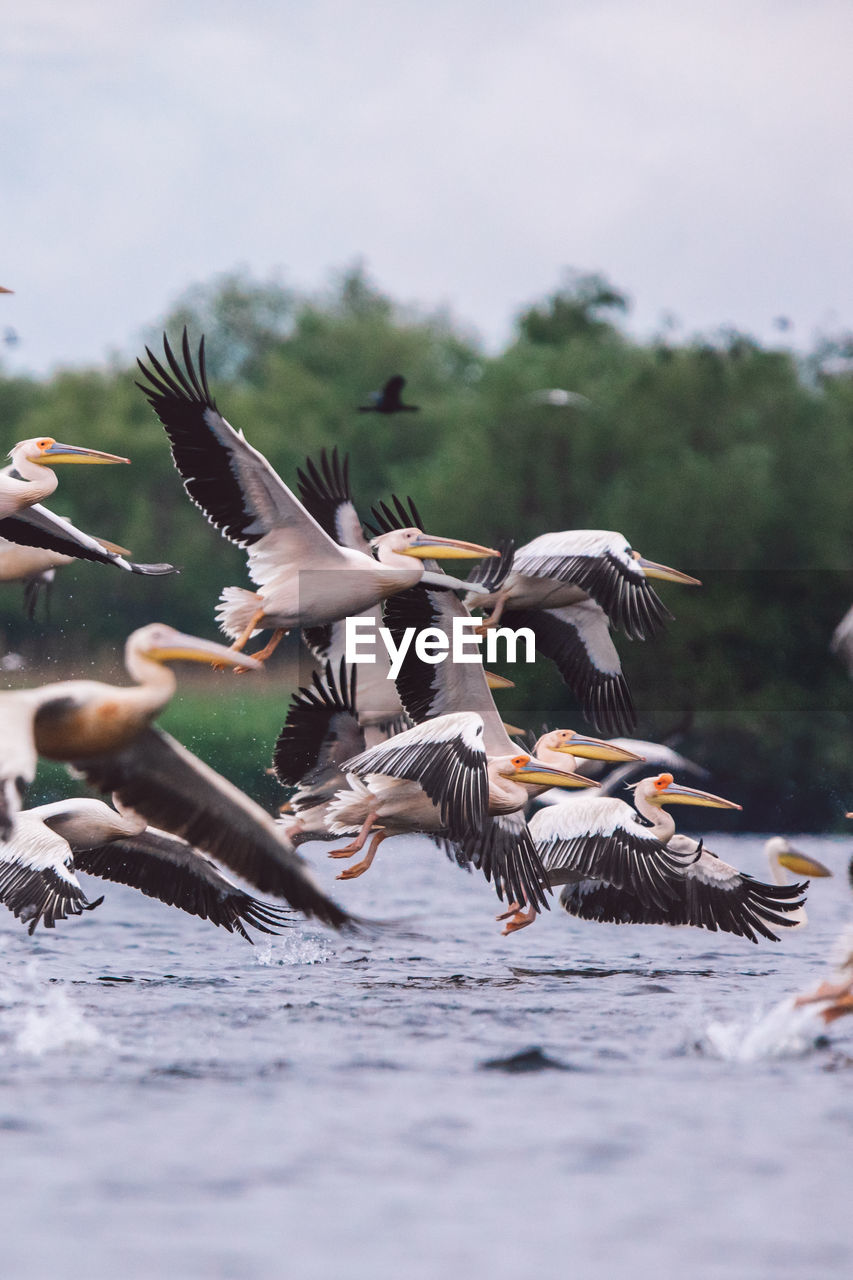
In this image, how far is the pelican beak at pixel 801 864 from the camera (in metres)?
11.4

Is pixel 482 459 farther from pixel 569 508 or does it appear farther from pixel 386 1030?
pixel 386 1030

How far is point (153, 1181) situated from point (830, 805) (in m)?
18.6

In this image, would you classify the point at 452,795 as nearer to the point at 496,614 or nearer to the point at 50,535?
the point at 496,614

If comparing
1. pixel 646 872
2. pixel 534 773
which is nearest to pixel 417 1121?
pixel 534 773

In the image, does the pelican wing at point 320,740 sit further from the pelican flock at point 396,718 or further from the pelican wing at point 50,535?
the pelican wing at point 50,535

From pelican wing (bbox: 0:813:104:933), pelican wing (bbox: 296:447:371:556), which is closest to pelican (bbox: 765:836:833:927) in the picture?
pelican wing (bbox: 296:447:371:556)

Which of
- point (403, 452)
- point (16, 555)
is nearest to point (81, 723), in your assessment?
point (16, 555)

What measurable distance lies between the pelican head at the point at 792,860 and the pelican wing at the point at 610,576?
Answer: 1.71m

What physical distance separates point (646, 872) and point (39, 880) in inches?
127

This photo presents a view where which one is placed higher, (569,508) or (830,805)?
(569,508)

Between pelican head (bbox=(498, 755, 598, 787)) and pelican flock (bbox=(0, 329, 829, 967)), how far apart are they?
1 centimetres

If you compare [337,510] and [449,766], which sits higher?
[337,510]

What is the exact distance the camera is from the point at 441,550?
34.3ft

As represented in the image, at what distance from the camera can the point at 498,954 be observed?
12.1 meters
